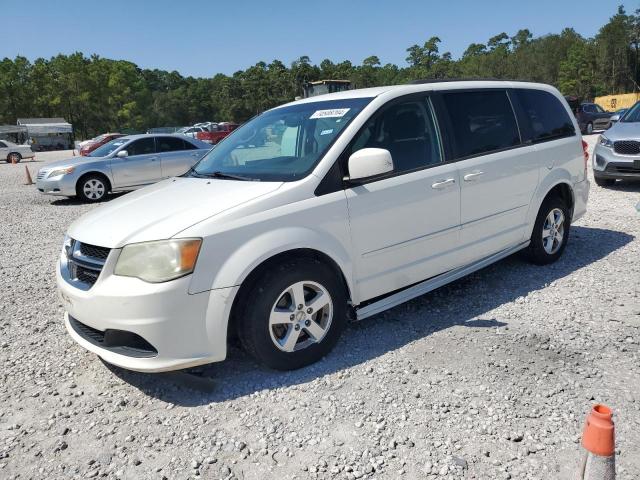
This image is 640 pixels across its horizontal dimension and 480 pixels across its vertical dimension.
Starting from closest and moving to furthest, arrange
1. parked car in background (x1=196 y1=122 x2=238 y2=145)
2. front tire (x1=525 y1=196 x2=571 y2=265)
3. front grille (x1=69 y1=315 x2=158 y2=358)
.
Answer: front grille (x1=69 y1=315 x2=158 y2=358) < front tire (x1=525 y1=196 x2=571 y2=265) < parked car in background (x1=196 y1=122 x2=238 y2=145)

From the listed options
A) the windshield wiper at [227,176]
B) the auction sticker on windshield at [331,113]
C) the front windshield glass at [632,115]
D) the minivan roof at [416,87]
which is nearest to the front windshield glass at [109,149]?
the minivan roof at [416,87]

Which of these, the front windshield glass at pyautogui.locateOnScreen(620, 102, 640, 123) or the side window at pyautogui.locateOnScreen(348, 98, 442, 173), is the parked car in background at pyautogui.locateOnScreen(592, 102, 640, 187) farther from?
the side window at pyautogui.locateOnScreen(348, 98, 442, 173)

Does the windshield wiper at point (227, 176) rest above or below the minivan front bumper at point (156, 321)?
above

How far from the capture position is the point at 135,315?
2932 mm

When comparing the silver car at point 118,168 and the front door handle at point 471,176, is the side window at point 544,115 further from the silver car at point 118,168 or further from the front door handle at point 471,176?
the silver car at point 118,168

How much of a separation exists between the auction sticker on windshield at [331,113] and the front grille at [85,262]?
187 cm

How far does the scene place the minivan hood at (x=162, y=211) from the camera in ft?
10.0

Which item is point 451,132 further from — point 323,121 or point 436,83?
point 323,121

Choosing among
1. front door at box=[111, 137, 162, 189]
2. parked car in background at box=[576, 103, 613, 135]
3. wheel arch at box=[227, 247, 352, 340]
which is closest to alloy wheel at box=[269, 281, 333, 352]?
wheel arch at box=[227, 247, 352, 340]

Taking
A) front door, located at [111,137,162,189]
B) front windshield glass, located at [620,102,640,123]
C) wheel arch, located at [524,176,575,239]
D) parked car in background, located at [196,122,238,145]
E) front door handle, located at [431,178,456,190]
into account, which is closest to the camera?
front door handle, located at [431,178,456,190]

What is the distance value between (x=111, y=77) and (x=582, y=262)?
8049 cm

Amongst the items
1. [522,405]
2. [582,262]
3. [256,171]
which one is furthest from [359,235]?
[582,262]

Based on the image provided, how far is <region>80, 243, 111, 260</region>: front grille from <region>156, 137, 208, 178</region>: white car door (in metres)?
9.22

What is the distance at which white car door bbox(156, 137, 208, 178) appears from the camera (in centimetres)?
1243
